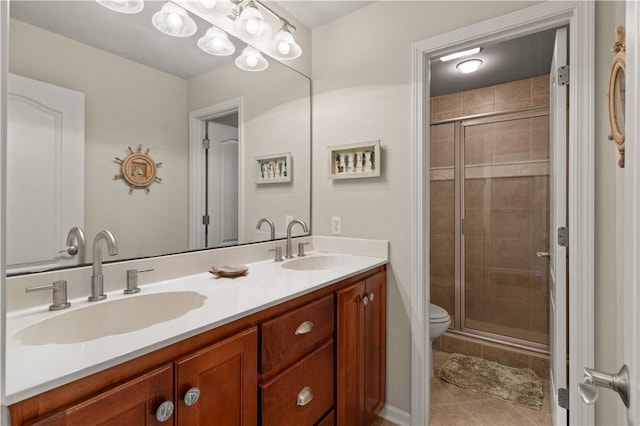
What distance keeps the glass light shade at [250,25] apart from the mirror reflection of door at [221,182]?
16.6 inches

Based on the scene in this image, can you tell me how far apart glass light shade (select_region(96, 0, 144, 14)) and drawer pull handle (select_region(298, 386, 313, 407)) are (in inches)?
64.3

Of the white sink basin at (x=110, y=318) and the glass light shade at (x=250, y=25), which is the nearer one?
the white sink basin at (x=110, y=318)

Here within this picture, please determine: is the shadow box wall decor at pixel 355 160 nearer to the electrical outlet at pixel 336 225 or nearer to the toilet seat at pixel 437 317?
the electrical outlet at pixel 336 225

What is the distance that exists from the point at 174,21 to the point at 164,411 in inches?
59.3

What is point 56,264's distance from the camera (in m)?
1.07

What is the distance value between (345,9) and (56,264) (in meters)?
1.99

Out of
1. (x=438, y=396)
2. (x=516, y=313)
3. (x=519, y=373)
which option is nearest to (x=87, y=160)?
(x=438, y=396)

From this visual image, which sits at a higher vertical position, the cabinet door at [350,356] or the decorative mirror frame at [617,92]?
the decorative mirror frame at [617,92]

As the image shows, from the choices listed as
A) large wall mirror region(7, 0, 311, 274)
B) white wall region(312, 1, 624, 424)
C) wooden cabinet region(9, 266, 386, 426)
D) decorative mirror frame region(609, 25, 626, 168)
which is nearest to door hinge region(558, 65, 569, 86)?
white wall region(312, 1, 624, 424)

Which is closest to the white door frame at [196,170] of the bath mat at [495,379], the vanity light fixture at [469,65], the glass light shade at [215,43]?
the glass light shade at [215,43]

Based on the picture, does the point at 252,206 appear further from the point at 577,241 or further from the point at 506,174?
the point at 506,174

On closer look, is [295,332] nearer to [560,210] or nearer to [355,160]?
[355,160]

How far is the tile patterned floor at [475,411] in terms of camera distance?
1.80 m

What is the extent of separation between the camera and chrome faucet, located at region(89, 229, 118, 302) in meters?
1.06
